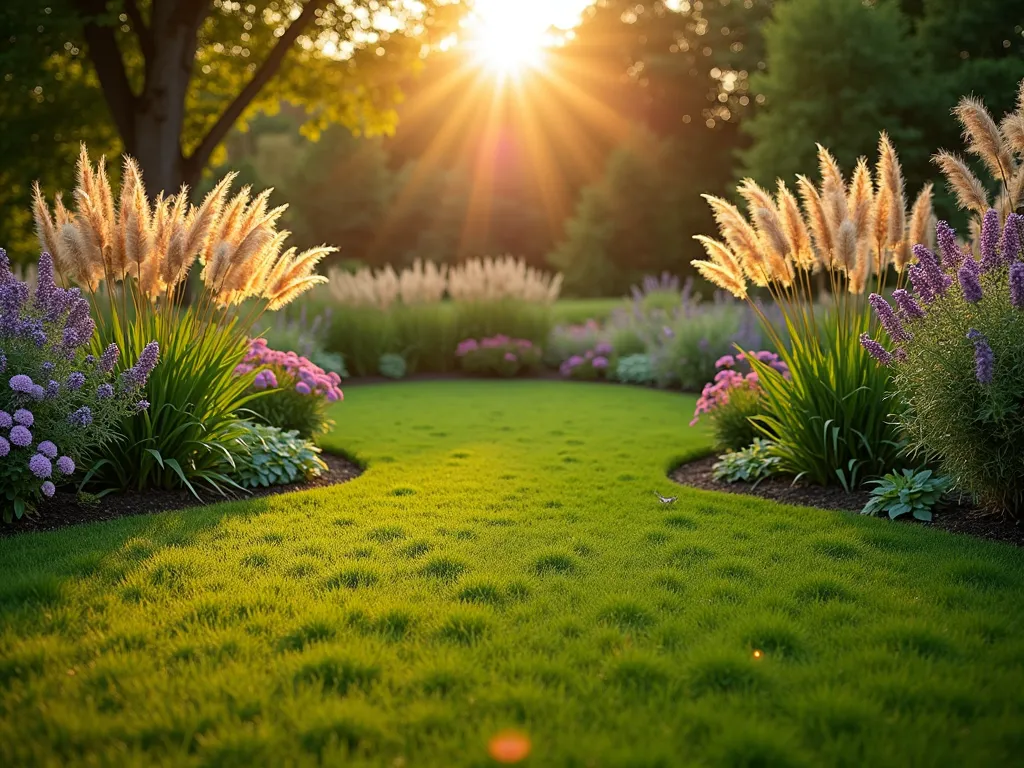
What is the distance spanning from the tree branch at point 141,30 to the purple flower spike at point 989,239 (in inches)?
479

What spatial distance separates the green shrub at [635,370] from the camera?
1377 cm

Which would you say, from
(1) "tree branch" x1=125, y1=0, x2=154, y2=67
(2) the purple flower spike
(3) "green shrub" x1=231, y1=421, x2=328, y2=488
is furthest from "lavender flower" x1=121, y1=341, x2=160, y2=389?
(1) "tree branch" x1=125, y1=0, x2=154, y2=67

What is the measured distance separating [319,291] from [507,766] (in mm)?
14033

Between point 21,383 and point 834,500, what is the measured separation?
493 centimetres

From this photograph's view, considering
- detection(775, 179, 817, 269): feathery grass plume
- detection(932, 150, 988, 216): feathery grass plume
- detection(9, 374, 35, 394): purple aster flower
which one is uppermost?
detection(932, 150, 988, 216): feathery grass plume

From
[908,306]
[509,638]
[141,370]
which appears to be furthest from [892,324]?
[141,370]

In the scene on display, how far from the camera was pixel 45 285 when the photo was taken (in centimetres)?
482

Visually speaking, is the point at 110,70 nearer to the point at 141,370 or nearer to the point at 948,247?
the point at 141,370

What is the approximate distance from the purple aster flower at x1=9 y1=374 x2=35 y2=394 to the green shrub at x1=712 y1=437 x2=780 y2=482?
15.2ft

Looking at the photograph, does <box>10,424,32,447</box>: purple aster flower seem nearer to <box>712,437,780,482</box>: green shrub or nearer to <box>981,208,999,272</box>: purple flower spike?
<box>712,437,780,482</box>: green shrub

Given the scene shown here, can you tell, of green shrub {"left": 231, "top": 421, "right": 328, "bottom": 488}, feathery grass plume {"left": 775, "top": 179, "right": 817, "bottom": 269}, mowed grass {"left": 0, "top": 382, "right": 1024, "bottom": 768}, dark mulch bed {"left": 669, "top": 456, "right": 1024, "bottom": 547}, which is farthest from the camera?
green shrub {"left": 231, "top": 421, "right": 328, "bottom": 488}

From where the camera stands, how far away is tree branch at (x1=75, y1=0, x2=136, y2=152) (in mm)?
12508

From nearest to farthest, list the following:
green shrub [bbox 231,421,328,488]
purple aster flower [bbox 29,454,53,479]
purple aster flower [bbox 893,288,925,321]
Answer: purple aster flower [bbox 29,454,53,479], purple aster flower [bbox 893,288,925,321], green shrub [bbox 231,421,328,488]

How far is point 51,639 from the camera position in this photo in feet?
10.1
